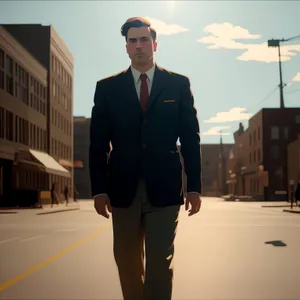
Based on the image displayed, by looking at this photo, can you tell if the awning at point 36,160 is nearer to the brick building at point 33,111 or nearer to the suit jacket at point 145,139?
the brick building at point 33,111

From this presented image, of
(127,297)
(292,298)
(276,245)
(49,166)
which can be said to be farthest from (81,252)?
(49,166)

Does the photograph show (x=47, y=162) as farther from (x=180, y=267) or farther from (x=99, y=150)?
(x=99, y=150)

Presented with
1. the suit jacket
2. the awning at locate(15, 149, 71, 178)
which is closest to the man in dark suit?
the suit jacket

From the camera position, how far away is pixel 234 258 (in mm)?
12852

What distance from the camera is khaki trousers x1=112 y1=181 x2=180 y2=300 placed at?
15.8 feet

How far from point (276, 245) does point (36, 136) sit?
4773 cm

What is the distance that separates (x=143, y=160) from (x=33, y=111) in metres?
56.0

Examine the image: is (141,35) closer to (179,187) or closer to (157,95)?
(157,95)

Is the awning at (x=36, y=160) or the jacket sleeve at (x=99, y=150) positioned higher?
the awning at (x=36, y=160)

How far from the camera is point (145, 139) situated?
4914mm

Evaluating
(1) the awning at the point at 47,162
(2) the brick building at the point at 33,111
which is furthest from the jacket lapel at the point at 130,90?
(1) the awning at the point at 47,162

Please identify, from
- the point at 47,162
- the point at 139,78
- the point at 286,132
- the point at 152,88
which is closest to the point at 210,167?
the point at 286,132

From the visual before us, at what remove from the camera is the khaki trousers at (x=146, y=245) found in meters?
4.80

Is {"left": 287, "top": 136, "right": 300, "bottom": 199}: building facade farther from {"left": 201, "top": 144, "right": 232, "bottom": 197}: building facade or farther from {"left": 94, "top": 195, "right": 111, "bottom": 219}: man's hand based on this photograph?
{"left": 201, "top": 144, "right": 232, "bottom": 197}: building facade
